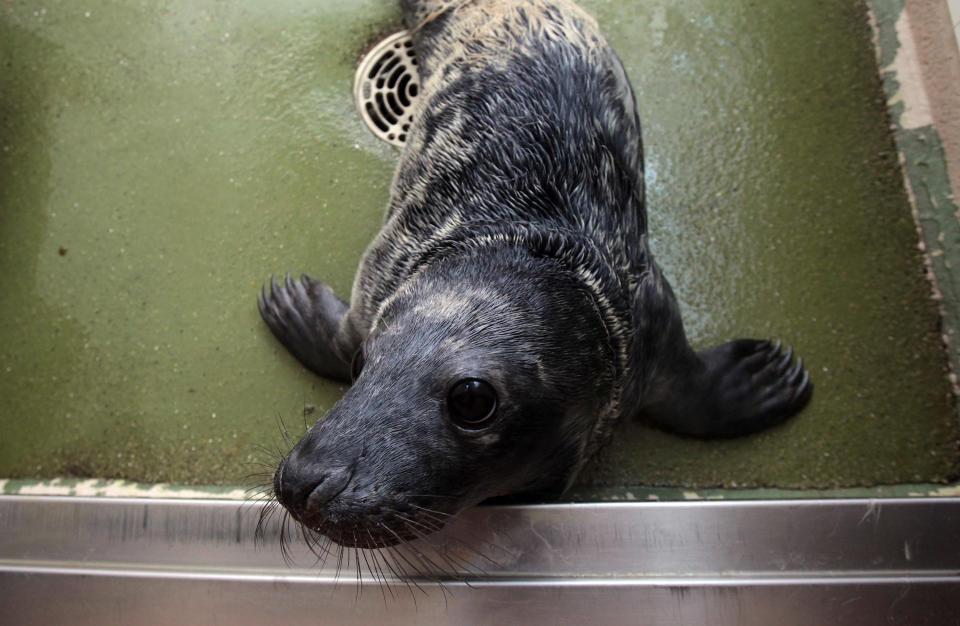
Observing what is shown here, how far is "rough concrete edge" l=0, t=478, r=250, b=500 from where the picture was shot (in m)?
2.24

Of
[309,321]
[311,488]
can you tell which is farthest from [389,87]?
[311,488]

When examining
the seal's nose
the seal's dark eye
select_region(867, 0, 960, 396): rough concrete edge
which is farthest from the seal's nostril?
select_region(867, 0, 960, 396): rough concrete edge

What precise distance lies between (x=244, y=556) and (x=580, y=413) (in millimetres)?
1014

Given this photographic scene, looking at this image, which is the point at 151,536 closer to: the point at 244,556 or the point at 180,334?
the point at 244,556

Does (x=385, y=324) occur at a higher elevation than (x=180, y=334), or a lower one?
higher

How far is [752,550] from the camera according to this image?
1.86 m

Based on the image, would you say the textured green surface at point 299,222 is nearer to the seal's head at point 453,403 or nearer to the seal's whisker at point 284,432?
the seal's whisker at point 284,432

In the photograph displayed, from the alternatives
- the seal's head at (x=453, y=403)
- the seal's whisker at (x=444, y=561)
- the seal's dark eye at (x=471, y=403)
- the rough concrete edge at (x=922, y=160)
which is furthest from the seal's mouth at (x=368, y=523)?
the rough concrete edge at (x=922, y=160)

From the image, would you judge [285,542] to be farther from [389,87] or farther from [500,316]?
[389,87]

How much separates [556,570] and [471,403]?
0.69 m

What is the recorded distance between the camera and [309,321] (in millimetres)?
2340

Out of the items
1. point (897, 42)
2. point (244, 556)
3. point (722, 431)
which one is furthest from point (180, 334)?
point (897, 42)

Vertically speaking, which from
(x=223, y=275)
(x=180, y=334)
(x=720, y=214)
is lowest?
(x=180, y=334)

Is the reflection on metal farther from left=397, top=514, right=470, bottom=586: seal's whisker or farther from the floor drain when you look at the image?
the floor drain
